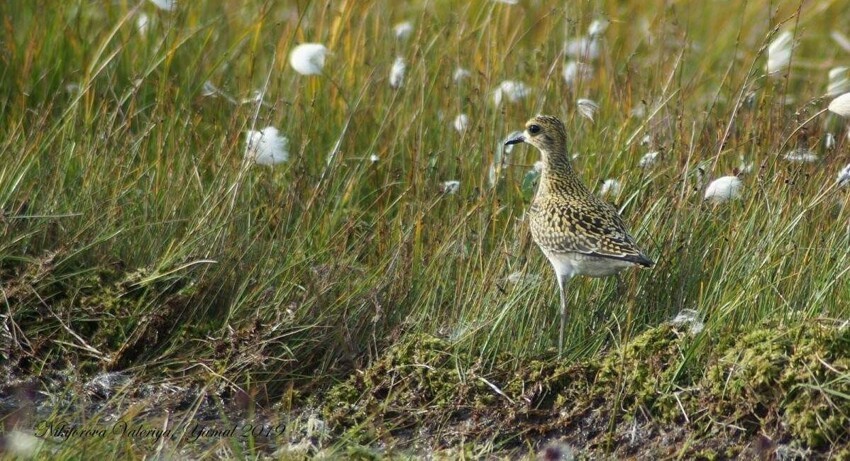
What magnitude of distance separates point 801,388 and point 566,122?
2840mm

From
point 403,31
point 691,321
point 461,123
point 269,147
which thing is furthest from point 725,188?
point 403,31

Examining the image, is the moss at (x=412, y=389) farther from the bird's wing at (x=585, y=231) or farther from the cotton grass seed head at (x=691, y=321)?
the cotton grass seed head at (x=691, y=321)

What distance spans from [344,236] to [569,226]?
3.44 ft

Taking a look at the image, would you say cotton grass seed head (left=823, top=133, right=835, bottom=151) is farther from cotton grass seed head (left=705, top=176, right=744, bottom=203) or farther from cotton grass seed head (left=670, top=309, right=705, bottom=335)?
cotton grass seed head (left=670, top=309, right=705, bottom=335)

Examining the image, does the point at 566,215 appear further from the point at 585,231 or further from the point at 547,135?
the point at 547,135

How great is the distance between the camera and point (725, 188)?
5633 millimetres

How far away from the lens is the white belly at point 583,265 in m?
5.26

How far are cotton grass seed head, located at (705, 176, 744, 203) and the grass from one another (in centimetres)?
7

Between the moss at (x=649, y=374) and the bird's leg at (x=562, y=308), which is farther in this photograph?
the bird's leg at (x=562, y=308)

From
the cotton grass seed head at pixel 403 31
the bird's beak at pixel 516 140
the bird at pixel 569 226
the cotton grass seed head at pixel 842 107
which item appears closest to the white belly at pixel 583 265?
the bird at pixel 569 226

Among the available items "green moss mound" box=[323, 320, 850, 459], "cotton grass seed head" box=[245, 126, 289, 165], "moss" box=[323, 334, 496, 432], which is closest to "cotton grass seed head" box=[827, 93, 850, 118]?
"green moss mound" box=[323, 320, 850, 459]

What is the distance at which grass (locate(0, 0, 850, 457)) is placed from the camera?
5289mm

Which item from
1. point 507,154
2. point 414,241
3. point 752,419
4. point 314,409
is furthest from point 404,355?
point 507,154

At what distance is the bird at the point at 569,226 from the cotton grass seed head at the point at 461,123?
2.38 ft
